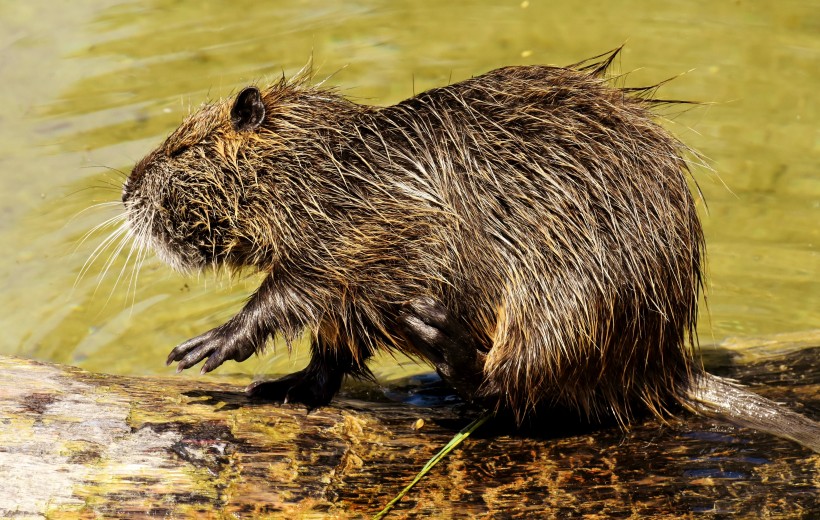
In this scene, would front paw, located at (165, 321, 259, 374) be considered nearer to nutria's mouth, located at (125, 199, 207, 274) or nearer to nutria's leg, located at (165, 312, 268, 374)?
nutria's leg, located at (165, 312, 268, 374)

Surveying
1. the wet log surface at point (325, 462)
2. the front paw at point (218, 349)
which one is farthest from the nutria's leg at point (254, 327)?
the wet log surface at point (325, 462)

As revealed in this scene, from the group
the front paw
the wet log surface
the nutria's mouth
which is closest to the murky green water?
the nutria's mouth

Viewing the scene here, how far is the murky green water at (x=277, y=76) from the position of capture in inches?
206

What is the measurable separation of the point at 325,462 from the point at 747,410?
159 centimetres

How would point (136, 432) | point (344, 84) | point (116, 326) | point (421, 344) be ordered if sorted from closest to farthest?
point (136, 432), point (421, 344), point (116, 326), point (344, 84)

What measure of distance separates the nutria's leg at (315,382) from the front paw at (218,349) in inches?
7.1

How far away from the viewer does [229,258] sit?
3854 millimetres

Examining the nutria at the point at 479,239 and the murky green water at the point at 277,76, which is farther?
the murky green water at the point at 277,76

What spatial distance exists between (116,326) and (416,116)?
235 centimetres

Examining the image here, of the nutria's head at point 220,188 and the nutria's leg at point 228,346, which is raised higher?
the nutria's head at point 220,188

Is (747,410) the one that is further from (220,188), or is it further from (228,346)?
(220,188)

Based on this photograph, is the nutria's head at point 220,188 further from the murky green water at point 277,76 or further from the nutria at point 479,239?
the murky green water at point 277,76

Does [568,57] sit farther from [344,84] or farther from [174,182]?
[174,182]

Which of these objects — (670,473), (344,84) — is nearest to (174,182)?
(670,473)
